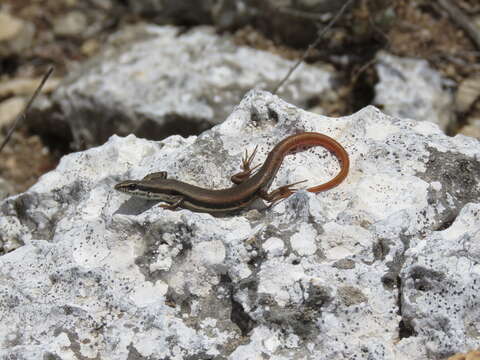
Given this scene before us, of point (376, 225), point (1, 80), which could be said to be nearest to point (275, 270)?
point (376, 225)

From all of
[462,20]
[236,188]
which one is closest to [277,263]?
[236,188]

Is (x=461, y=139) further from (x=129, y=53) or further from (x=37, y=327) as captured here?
(x=129, y=53)

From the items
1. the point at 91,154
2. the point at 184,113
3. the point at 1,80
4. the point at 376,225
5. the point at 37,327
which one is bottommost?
the point at 1,80

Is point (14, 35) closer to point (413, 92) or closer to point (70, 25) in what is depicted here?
point (70, 25)

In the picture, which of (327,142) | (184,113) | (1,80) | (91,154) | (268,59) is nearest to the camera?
(327,142)

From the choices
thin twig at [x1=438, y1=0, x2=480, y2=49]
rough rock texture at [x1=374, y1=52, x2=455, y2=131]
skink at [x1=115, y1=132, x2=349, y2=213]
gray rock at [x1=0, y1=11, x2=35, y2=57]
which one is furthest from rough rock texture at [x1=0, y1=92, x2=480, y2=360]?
gray rock at [x1=0, y1=11, x2=35, y2=57]

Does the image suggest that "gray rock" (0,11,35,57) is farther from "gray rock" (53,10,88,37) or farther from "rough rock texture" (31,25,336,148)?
"rough rock texture" (31,25,336,148)
